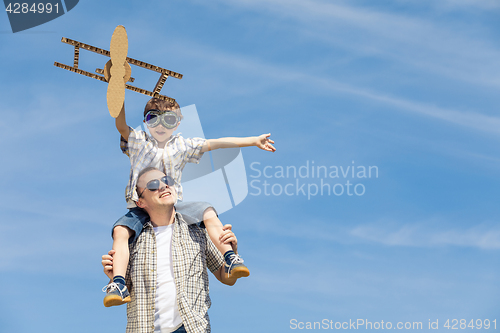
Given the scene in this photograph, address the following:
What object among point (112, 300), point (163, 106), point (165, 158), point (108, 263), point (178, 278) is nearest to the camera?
point (112, 300)

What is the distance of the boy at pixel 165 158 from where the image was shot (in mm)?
8711

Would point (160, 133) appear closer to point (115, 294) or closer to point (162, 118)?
point (162, 118)

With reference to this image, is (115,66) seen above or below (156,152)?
above

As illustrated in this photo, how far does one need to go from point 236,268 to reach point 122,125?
9.25 feet

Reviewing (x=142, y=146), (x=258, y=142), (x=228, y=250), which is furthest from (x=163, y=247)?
(x=258, y=142)

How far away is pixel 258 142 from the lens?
9.38 meters

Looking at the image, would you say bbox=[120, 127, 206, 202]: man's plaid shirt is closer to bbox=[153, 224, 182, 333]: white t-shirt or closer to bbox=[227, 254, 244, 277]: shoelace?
bbox=[153, 224, 182, 333]: white t-shirt

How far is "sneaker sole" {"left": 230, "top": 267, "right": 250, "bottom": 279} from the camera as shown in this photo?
853cm

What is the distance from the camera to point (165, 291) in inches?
336

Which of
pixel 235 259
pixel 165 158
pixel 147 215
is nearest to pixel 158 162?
pixel 165 158

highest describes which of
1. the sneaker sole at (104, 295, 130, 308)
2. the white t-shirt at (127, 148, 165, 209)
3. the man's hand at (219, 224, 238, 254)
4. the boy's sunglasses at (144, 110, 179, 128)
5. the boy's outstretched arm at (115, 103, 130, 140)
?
the boy's sunglasses at (144, 110, 179, 128)

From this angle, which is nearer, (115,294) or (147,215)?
(115,294)

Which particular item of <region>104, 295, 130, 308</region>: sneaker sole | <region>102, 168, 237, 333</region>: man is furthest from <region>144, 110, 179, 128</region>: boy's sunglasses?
<region>104, 295, 130, 308</region>: sneaker sole

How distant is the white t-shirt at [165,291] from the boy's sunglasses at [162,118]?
5.79 ft
